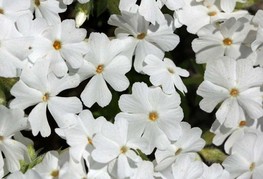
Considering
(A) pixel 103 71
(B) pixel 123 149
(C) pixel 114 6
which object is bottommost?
(B) pixel 123 149

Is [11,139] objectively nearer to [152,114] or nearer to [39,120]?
[39,120]

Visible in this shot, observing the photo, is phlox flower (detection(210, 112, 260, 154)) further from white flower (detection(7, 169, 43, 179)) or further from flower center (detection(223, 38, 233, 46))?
white flower (detection(7, 169, 43, 179))

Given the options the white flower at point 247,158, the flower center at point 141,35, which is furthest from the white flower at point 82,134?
the white flower at point 247,158

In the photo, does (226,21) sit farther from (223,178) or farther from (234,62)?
(223,178)

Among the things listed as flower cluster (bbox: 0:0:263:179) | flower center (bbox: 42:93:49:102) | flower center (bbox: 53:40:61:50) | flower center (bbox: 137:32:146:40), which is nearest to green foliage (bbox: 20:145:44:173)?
flower cluster (bbox: 0:0:263:179)

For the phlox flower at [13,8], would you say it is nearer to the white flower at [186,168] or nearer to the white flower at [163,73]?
the white flower at [163,73]

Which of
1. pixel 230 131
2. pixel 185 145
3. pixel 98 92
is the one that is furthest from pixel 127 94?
→ pixel 230 131
